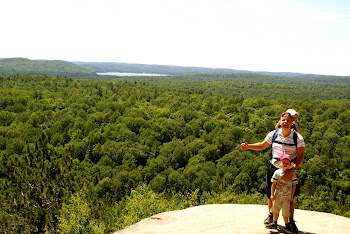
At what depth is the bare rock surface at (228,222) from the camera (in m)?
8.30

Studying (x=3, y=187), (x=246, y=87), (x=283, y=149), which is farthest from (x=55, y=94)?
(x=246, y=87)

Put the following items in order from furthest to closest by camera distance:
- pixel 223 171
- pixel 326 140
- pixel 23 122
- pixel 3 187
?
pixel 23 122 → pixel 326 140 → pixel 223 171 → pixel 3 187

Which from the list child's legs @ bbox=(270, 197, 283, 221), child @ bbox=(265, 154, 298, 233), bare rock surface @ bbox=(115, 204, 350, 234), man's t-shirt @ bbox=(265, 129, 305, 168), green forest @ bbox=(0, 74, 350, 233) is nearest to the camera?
child @ bbox=(265, 154, 298, 233)

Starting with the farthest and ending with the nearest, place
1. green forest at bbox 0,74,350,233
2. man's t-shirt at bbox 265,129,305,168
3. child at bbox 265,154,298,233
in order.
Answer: green forest at bbox 0,74,350,233 → man's t-shirt at bbox 265,129,305,168 → child at bbox 265,154,298,233

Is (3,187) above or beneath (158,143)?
above

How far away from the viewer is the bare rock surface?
27.2ft

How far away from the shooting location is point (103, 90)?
11488cm

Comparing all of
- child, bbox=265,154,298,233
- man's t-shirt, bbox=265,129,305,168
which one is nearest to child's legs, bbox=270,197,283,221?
child, bbox=265,154,298,233

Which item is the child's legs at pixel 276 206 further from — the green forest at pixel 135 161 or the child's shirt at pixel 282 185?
the green forest at pixel 135 161

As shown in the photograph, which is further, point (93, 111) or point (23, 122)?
point (93, 111)

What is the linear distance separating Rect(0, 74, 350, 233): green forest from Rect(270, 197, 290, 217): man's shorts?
41.5 feet

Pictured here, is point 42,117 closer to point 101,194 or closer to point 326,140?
point 101,194

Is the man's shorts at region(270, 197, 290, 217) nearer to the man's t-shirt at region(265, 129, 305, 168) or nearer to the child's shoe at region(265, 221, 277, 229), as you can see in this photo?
the child's shoe at region(265, 221, 277, 229)

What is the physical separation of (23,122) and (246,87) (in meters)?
156
